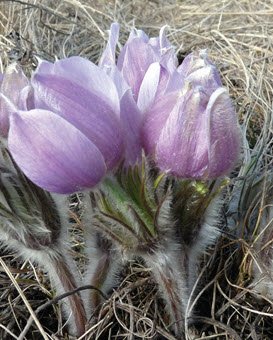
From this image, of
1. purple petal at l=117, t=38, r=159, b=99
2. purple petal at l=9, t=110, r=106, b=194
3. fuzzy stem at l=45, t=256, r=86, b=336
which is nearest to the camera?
purple petal at l=9, t=110, r=106, b=194

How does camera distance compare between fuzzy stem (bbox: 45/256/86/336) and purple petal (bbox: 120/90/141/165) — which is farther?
fuzzy stem (bbox: 45/256/86/336)

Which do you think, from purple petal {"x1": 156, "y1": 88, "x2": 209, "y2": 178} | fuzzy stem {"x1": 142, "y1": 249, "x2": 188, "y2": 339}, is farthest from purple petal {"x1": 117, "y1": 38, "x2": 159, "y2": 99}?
fuzzy stem {"x1": 142, "y1": 249, "x2": 188, "y2": 339}

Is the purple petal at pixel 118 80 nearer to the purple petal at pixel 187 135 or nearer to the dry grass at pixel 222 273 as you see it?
the purple petal at pixel 187 135

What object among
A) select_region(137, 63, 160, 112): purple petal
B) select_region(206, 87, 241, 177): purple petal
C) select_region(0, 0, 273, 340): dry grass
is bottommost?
select_region(0, 0, 273, 340): dry grass

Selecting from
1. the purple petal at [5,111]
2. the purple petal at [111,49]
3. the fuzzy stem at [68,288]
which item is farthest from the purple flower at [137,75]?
the fuzzy stem at [68,288]

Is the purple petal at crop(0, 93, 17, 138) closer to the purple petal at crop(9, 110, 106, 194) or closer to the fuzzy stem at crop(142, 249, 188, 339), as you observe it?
the purple petal at crop(9, 110, 106, 194)

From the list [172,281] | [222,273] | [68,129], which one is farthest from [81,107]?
[222,273]
